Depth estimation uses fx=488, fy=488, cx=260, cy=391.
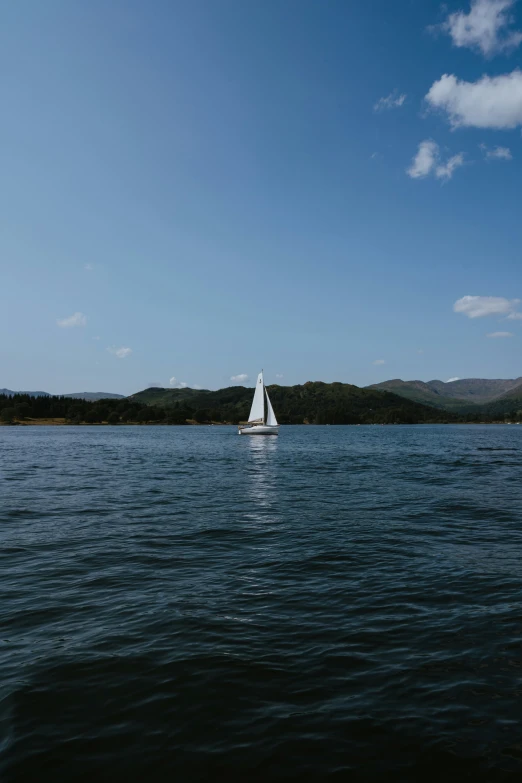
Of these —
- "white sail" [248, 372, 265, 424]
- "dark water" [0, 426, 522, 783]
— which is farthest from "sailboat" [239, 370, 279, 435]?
"dark water" [0, 426, 522, 783]

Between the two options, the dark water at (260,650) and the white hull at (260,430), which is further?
the white hull at (260,430)

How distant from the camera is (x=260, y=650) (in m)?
10.1

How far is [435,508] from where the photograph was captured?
27.6m

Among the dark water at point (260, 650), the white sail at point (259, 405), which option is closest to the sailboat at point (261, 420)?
the white sail at point (259, 405)

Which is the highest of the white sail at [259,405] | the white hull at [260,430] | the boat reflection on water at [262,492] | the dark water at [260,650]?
the white sail at [259,405]

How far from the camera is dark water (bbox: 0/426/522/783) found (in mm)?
7055

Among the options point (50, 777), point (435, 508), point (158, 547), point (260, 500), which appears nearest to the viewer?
point (50, 777)

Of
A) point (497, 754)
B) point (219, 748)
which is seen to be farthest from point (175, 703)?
point (497, 754)

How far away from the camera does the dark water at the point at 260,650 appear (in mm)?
7055

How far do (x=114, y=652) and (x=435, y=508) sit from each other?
21807 millimetres

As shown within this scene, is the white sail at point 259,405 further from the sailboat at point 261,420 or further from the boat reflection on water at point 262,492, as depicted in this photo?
the boat reflection on water at point 262,492

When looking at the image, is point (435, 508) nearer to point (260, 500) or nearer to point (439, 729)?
point (260, 500)

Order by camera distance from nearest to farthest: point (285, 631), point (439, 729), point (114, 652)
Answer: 1. point (439, 729)
2. point (114, 652)
3. point (285, 631)

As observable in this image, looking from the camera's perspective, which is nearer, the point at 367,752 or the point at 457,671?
the point at 367,752
